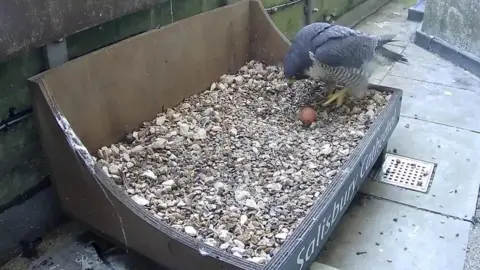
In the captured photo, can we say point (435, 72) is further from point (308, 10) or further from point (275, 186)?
point (275, 186)

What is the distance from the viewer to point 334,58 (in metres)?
2.48

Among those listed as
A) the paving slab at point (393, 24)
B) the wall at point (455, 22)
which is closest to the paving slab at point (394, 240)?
the wall at point (455, 22)

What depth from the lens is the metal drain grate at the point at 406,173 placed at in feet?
8.54

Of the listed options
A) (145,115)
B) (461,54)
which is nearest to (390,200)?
(145,115)

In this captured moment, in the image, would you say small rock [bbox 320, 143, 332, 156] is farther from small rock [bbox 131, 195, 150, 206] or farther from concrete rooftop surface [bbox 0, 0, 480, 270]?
small rock [bbox 131, 195, 150, 206]

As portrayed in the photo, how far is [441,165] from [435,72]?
1.32 meters

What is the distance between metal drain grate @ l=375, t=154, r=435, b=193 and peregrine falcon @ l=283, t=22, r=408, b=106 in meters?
0.39


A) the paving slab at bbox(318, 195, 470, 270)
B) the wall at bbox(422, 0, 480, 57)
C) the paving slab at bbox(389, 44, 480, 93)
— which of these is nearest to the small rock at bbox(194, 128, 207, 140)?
the paving slab at bbox(318, 195, 470, 270)

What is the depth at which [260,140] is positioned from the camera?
243cm

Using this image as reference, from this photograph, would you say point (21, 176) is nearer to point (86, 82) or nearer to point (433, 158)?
point (86, 82)

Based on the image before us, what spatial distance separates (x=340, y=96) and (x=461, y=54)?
1.73 m

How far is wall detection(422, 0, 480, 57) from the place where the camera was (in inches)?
150

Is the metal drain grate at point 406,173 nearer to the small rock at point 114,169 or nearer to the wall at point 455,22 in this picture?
the small rock at point 114,169

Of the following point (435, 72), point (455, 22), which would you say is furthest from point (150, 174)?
point (455, 22)
